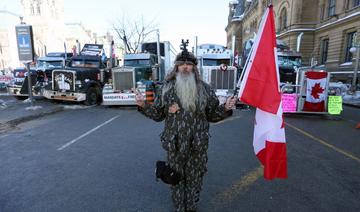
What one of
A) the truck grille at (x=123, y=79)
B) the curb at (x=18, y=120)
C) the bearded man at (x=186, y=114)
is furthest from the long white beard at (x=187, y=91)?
the truck grille at (x=123, y=79)

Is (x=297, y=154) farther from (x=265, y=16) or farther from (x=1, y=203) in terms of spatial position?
(x=1, y=203)

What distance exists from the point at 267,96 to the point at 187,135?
0.95m

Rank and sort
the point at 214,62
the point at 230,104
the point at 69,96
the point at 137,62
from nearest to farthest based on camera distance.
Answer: the point at 230,104
the point at 69,96
the point at 214,62
the point at 137,62

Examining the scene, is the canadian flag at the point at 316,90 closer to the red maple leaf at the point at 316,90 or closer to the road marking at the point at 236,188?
the red maple leaf at the point at 316,90

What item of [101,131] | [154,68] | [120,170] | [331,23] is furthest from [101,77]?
[331,23]

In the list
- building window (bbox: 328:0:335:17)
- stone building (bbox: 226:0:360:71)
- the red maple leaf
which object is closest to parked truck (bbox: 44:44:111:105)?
the red maple leaf

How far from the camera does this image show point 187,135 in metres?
2.67

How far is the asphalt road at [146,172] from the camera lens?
3275 millimetres

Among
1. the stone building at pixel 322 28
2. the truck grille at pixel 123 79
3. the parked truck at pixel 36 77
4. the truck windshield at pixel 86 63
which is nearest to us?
the truck grille at pixel 123 79

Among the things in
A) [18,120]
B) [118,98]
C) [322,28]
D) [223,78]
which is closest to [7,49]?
[118,98]

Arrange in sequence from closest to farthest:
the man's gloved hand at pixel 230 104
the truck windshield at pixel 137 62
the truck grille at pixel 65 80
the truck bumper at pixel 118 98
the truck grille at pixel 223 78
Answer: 1. the man's gloved hand at pixel 230 104
2. the truck bumper at pixel 118 98
3. the truck grille at pixel 223 78
4. the truck grille at pixel 65 80
5. the truck windshield at pixel 137 62

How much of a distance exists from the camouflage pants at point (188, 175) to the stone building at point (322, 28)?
72.1ft

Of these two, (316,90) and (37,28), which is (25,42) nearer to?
(316,90)

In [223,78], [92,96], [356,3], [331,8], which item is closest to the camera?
[223,78]
